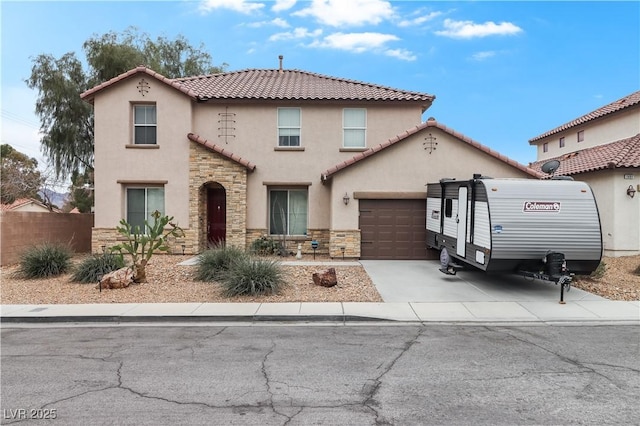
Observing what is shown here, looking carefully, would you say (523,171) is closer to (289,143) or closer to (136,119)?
(289,143)

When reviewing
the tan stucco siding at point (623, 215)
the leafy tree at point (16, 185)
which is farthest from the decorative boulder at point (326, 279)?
the leafy tree at point (16, 185)

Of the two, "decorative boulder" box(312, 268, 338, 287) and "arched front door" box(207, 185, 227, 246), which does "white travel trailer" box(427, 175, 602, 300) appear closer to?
"decorative boulder" box(312, 268, 338, 287)

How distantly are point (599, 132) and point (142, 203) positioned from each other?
2302cm

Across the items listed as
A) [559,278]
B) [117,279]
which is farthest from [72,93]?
[559,278]

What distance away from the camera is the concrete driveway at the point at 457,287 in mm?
10031

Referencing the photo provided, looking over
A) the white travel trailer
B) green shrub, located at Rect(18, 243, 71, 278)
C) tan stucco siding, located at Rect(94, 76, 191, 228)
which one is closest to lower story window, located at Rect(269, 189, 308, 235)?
tan stucco siding, located at Rect(94, 76, 191, 228)

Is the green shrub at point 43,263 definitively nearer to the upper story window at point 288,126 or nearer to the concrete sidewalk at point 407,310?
the concrete sidewalk at point 407,310

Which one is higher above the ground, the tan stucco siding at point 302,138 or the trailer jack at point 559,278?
the tan stucco siding at point 302,138

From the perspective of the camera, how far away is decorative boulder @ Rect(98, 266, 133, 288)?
10.7m

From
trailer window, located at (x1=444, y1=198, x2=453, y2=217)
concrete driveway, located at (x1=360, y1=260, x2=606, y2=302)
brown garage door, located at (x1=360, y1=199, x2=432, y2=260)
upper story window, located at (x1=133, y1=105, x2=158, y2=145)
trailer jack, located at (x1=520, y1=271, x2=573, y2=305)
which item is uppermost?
upper story window, located at (x1=133, y1=105, x2=158, y2=145)

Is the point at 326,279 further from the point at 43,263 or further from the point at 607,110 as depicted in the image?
the point at 607,110

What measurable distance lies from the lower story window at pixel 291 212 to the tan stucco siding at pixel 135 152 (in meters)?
3.47

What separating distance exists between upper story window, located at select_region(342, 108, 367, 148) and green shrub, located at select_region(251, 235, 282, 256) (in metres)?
5.02

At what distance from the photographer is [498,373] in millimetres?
5539
